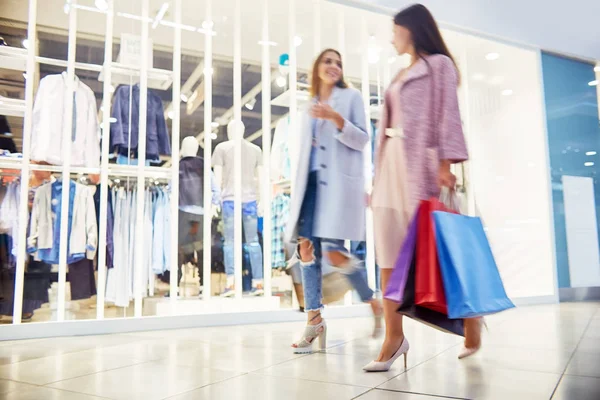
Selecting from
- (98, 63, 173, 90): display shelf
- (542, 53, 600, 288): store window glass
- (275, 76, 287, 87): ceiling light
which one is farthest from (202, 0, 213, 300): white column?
(542, 53, 600, 288): store window glass

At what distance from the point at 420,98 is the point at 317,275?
904 millimetres

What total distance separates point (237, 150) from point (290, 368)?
225 cm

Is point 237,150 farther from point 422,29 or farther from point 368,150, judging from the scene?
point 422,29

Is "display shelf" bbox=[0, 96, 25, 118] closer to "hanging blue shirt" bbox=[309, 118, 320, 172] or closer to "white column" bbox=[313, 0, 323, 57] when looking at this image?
"hanging blue shirt" bbox=[309, 118, 320, 172]

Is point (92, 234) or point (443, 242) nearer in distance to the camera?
point (443, 242)

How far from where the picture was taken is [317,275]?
7.36 feet

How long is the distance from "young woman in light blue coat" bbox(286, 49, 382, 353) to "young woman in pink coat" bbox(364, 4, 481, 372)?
31 cm

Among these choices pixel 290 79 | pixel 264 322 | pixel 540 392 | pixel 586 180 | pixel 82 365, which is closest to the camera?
pixel 540 392

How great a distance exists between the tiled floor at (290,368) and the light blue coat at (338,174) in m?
0.55

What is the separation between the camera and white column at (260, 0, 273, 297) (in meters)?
3.79

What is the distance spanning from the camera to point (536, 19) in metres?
1.49

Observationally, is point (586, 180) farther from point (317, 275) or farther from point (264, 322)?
point (317, 275)

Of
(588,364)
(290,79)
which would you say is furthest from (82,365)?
(290,79)

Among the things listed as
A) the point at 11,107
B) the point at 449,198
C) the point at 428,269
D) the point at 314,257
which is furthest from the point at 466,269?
the point at 11,107
